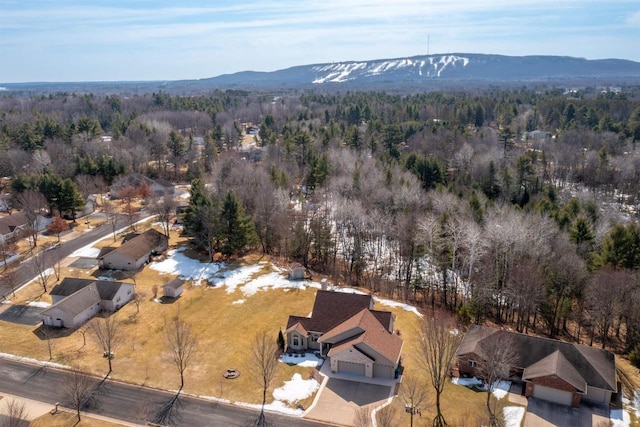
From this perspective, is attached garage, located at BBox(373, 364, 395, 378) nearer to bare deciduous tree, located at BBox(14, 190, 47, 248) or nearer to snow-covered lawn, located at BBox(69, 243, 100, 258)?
snow-covered lawn, located at BBox(69, 243, 100, 258)

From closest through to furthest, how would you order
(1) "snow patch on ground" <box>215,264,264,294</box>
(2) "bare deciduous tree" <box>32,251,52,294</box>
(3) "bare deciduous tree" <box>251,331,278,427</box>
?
1. (3) "bare deciduous tree" <box>251,331,278,427</box>
2. (2) "bare deciduous tree" <box>32,251,52,294</box>
3. (1) "snow patch on ground" <box>215,264,264,294</box>

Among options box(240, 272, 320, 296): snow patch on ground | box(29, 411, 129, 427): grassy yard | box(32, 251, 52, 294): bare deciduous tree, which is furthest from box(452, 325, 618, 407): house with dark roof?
box(32, 251, 52, 294): bare deciduous tree

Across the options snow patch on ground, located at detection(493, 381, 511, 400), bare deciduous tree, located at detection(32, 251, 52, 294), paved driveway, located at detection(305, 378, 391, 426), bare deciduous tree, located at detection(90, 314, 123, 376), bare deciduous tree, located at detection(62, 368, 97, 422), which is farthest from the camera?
bare deciduous tree, located at detection(32, 251, 52, 294)

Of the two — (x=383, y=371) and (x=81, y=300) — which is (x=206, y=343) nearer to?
(x=81, y=300)

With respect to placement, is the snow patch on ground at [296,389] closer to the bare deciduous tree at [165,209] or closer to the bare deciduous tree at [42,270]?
the bare deciduous tree at [42,270]

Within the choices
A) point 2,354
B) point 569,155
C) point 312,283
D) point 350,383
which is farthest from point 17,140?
point 569,155
